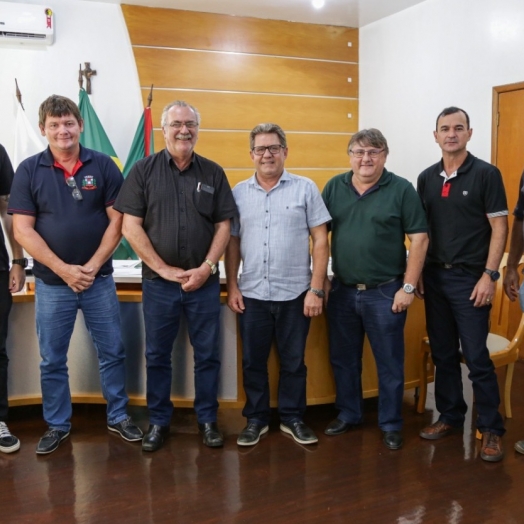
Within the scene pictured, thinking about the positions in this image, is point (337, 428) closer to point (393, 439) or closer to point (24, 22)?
point (393, 439)

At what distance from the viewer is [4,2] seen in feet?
15.0

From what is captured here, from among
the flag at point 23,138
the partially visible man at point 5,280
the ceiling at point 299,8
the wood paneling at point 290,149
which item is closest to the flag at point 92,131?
the flag at point 23,138

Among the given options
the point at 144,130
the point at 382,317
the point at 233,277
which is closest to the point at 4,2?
the point at 144,130

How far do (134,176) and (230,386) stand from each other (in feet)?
3.93

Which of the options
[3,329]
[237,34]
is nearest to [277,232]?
[3,329]

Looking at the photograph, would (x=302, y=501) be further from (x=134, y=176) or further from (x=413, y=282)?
(x=134, y=176)

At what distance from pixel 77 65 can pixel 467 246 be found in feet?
12.1

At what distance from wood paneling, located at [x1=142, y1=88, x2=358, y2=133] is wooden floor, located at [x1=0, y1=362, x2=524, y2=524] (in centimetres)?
313

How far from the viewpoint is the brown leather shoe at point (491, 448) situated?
2.58m

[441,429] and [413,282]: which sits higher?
[413,282]

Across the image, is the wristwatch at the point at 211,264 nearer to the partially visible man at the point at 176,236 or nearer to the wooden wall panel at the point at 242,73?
the partially visible man at the point at 176,236

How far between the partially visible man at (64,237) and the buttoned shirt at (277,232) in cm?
59

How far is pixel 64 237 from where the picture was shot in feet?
8.47

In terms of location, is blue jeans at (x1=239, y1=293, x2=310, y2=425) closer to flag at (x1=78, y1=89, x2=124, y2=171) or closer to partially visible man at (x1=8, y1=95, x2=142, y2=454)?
partially visible man at (x1=8, y1=95, x2=142, y2=454)
